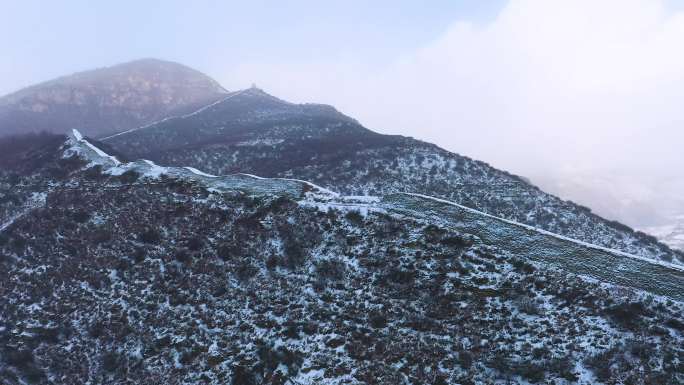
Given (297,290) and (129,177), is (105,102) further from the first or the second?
(297,290)

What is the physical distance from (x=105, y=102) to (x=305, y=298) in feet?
362

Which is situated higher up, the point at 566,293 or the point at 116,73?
the point at 116,73

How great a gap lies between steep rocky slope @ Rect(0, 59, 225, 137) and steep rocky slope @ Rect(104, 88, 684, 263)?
3063 cm

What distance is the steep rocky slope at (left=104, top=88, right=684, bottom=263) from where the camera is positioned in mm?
34344

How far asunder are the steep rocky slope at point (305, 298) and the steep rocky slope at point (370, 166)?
1769cm

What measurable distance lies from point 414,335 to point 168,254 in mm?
13632

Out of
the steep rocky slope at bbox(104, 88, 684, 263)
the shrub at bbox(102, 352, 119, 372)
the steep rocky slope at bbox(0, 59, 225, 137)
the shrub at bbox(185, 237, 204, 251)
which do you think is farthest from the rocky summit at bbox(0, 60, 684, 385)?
the steep rocky slope at bbox(0, 59, 225, 137)

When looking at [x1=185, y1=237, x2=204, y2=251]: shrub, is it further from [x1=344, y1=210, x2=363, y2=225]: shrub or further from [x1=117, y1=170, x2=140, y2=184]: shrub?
[x1=117, y1=170, x2=140, y2=184]: shrub

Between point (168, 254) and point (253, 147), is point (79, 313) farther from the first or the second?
point (253, 147)

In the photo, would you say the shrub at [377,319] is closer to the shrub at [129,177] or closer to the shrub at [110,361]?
the shrub at [110,361]

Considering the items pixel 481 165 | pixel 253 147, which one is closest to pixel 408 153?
pixel 481 165

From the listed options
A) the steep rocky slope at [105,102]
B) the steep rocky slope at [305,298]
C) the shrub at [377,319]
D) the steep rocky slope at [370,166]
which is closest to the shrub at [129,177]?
the steep rocky slope at [305,298]

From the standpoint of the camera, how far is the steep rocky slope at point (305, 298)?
13000 millimetres

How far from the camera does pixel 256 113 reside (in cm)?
8656
